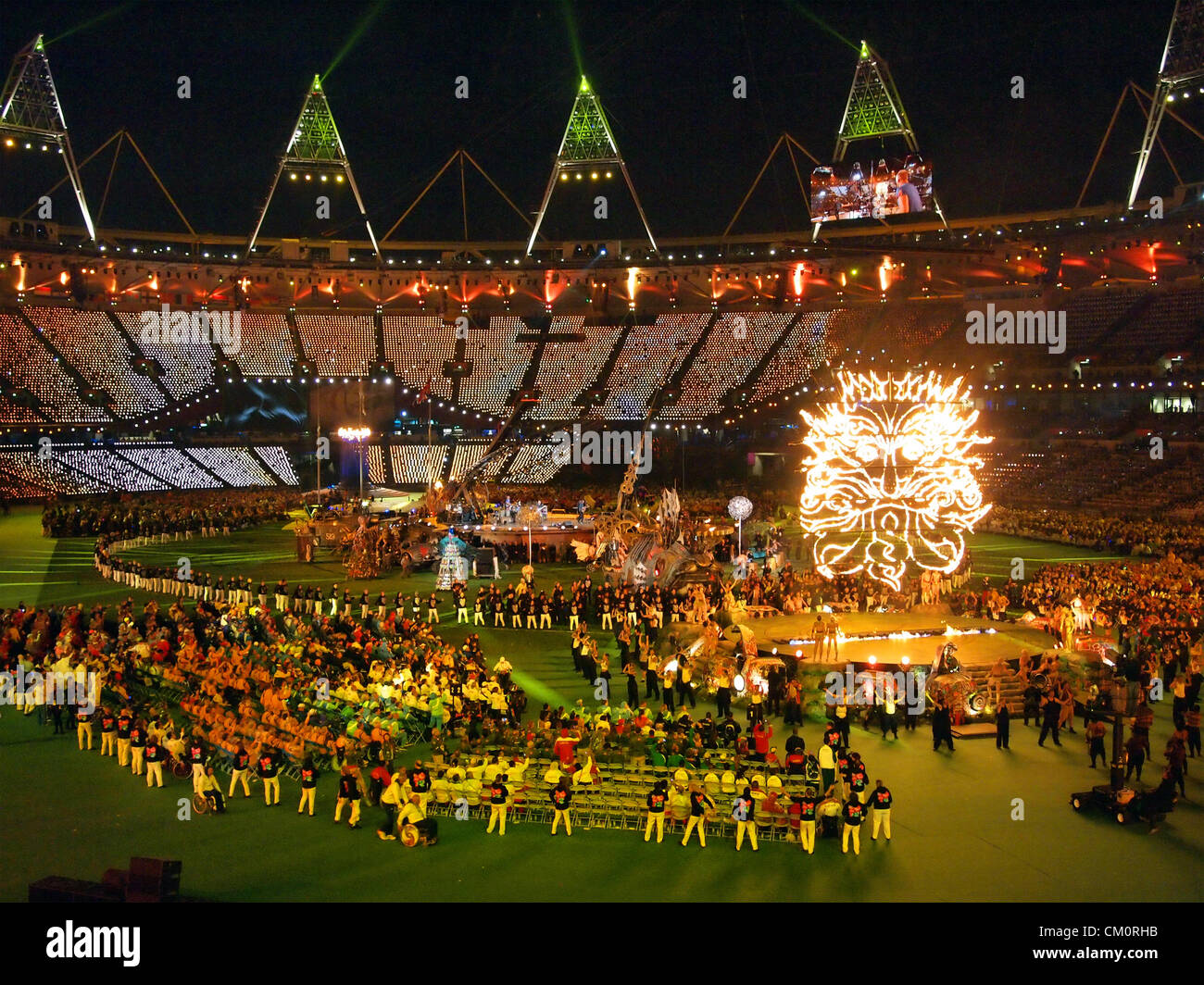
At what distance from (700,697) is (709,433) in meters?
37.6

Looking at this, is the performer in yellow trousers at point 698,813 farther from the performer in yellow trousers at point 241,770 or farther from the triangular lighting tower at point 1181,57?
the triangular lighting tower at point 1181,57

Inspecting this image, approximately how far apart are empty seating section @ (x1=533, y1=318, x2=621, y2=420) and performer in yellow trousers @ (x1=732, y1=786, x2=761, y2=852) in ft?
149

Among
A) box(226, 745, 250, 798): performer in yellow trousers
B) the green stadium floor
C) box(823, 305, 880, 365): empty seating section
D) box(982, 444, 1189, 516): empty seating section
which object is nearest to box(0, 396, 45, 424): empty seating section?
box(823, 305, 880, 365): empty seating section

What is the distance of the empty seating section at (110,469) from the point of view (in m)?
48.6

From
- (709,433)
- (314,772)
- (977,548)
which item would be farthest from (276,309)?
(314,772)

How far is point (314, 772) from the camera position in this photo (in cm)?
1315

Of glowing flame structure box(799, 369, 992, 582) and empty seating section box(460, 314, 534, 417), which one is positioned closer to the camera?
glowing flame structure box(799, 369, 992, 582)

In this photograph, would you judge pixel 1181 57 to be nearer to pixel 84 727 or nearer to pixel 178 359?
pixel 84 727

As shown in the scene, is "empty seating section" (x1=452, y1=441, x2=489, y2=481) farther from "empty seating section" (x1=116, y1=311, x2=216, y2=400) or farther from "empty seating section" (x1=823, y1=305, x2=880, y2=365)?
"empty seating section" (x1=823, y1=305, x2=880, y2=365)

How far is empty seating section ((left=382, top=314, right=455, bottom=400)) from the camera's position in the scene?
2377 inches

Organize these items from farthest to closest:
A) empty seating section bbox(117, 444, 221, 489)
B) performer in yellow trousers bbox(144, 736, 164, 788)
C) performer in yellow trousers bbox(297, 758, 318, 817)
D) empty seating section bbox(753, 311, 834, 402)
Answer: empty seating section bbox(753, 311, 834, 402), empty seating section bbox(117, 444, 221, 489), performer in yellow trousers bbox(144, 736, 164, 788), performer in yellow trousers bbox(297, 758, 318, 817)

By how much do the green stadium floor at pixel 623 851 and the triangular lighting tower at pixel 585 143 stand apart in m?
44.0
